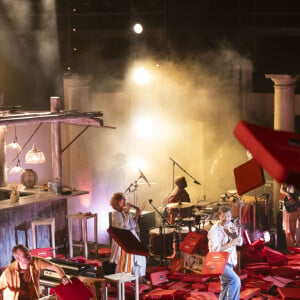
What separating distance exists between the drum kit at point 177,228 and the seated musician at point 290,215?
4.55 ft

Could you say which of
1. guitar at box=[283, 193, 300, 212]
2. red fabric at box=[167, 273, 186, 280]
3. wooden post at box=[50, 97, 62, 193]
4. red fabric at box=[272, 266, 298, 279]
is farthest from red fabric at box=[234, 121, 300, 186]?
wooden post at box=[50, 97, 62, 193]

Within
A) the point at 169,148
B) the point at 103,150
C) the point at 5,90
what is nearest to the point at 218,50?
the point at 169,148

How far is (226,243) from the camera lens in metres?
8.42

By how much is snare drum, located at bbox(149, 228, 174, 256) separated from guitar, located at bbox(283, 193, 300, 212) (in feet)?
7.09

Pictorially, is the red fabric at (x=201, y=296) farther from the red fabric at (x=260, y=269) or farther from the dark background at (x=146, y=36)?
the dark background at (x=146, y=36)

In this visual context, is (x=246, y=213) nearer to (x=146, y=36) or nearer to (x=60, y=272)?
(x=146, y=36)

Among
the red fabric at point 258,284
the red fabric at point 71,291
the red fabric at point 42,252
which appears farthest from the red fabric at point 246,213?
the red fabric at point 71,291

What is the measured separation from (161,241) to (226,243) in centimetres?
372

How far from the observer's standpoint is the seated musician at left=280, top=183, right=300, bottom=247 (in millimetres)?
12344

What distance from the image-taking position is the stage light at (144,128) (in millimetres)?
15984

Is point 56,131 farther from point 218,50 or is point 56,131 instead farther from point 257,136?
point 257,136

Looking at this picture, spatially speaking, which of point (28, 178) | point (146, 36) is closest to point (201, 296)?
point (28, 178)

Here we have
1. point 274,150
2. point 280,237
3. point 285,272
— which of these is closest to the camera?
point 274,150

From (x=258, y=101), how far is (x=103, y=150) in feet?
12.4
